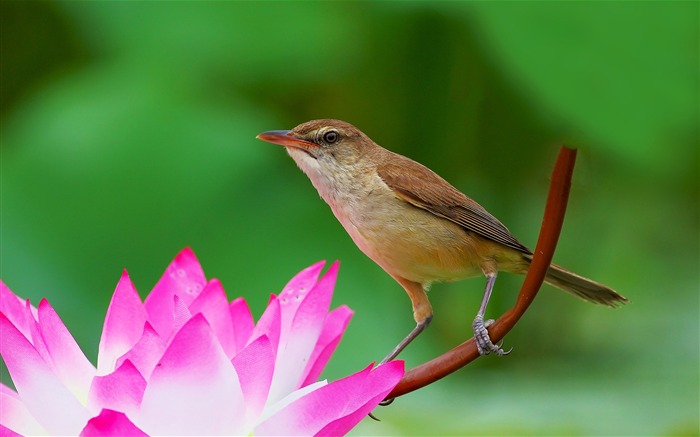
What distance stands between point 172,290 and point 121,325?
1.6 inches

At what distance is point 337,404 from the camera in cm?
35

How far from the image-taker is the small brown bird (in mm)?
522

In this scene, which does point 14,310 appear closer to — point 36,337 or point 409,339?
point 36,337

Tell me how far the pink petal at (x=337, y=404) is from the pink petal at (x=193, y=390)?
2 centimetres

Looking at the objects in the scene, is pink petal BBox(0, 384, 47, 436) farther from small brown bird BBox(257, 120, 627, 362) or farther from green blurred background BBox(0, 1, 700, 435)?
green blurred background BBox(0, 1, 700, 435)

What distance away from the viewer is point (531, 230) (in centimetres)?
109

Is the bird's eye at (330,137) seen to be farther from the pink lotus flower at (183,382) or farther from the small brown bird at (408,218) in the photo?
the pink lotus flower at (183,382)

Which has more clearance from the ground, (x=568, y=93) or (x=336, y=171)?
(x=568, y=93)

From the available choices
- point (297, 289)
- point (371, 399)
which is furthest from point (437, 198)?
point (371, 399)

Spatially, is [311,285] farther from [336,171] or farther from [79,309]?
[79,309]

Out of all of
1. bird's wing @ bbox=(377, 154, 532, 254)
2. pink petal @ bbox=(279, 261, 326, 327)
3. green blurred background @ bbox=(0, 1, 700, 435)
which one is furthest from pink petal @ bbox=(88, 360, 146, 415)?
green blurred background @ bbox=(0, 1, 700, 435)

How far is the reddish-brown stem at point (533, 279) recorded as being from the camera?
0.31 metres

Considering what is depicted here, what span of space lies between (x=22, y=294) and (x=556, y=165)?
86cm

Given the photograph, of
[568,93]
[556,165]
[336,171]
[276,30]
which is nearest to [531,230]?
[568,93]
